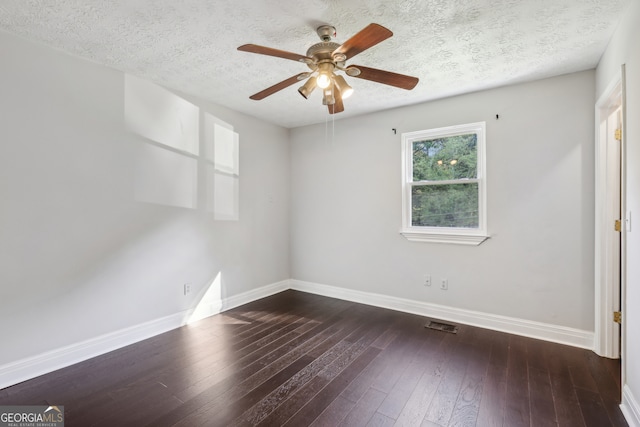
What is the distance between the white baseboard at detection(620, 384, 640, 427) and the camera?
171 centimetres

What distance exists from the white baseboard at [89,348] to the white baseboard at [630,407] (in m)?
3.62

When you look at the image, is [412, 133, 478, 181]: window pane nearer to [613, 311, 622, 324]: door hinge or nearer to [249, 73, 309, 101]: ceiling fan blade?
[613, 311, 622, 324]: door hinge

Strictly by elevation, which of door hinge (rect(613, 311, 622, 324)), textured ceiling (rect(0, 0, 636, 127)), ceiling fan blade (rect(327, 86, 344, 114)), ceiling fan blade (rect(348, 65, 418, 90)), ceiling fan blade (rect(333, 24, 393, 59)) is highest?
textured ceiling (rect(0, 0, 636, 127))

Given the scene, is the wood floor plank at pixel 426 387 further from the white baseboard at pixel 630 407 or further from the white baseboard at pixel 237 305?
the white baseboard at pixel 630 407

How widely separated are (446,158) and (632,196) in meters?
1.83

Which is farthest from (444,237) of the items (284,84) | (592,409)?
(284,84)

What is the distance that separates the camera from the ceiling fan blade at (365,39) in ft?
5.26

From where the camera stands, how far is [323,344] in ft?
9.39

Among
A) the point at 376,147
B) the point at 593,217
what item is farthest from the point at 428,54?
the point at 593,217

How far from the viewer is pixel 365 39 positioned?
171cm

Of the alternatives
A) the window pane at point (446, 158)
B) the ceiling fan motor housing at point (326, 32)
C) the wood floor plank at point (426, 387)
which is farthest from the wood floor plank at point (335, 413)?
the window pane at point (446, 158)

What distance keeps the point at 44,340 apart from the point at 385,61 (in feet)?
11.7

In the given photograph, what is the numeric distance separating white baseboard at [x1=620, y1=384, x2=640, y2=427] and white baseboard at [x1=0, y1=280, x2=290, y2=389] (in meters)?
3.62

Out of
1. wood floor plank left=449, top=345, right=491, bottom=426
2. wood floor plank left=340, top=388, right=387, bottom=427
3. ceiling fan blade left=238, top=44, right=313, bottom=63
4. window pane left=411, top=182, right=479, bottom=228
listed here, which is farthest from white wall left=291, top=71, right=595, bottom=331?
ceiling fan blade left=238, top=44, right=313, bottom=63
